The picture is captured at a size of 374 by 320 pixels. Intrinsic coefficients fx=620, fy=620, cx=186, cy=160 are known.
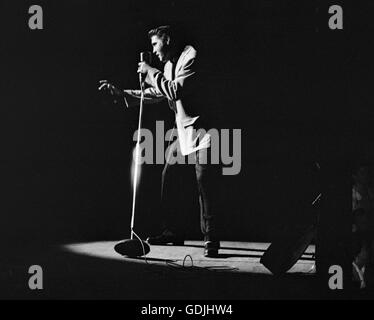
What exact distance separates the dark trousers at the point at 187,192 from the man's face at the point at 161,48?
0.74m

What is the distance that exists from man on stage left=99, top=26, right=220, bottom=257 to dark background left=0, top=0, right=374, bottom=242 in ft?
1.72

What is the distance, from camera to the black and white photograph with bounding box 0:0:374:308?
457cm

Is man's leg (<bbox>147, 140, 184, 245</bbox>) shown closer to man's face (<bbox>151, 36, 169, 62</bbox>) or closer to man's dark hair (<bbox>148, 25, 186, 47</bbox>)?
man's face (<bbox>151, 36, 169, 62</bbox>)

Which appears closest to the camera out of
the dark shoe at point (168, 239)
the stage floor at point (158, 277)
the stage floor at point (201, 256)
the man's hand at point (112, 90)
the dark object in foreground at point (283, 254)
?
the stage floor at point (158, 277)

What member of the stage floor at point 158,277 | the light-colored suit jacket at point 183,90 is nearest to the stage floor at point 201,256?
the stage floor at point 158,277

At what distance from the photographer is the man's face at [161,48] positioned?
5227 millimetres

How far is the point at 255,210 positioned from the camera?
6113 mm

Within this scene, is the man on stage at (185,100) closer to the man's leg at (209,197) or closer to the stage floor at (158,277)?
the man's leg at (209,197)

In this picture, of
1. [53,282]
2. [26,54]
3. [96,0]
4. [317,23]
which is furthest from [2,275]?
[317,23]

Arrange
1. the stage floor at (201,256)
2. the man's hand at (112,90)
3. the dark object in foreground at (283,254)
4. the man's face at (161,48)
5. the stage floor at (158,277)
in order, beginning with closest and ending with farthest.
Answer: the stage floor at (158,277) → the dark object in foreground at (283,254) → the stage floor at (201,256) → the man's face at (161,48) → the man's hand at (112,90)

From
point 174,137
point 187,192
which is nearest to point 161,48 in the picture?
point 174,137

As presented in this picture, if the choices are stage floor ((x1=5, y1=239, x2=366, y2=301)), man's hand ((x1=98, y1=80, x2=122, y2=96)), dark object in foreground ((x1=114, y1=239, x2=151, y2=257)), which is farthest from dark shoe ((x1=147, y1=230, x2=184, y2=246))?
man's hand ((x1=98, y1=80, x2=122, y2=96))

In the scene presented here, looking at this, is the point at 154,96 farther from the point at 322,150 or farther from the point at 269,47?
the point at 322,150

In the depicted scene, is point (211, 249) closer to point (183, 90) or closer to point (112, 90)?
point (183, 90)
